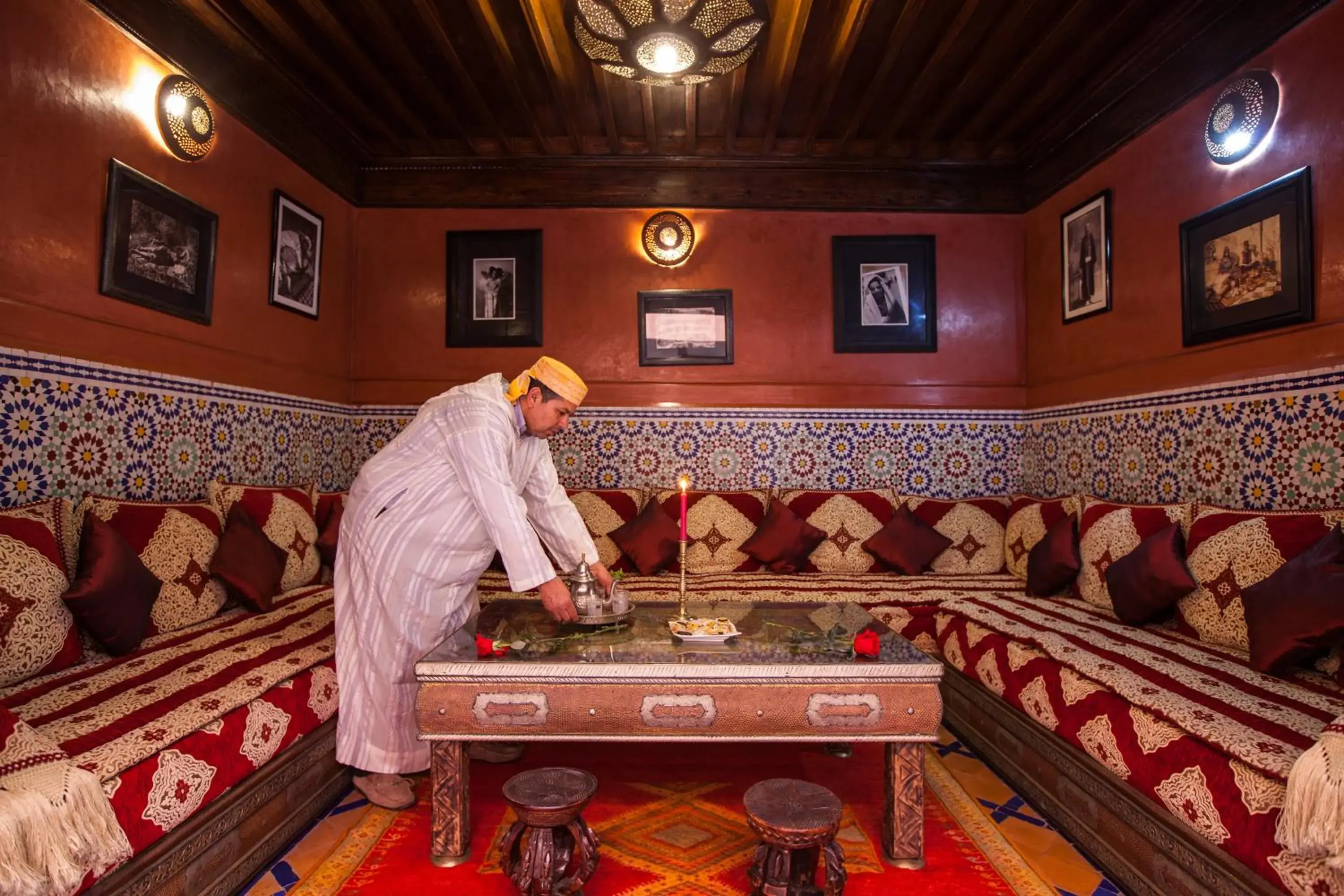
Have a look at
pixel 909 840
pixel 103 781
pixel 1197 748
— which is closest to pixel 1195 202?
pixel 1197 748

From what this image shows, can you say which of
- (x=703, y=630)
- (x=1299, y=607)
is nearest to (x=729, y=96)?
(x=703, y=630)

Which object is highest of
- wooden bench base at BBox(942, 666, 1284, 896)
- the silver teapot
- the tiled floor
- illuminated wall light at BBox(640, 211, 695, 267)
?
illuminated wall light at BBox(640, 211, 695, 267)

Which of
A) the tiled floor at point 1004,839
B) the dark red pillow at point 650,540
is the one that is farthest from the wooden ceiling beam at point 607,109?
the tiled floor at point 1004,839

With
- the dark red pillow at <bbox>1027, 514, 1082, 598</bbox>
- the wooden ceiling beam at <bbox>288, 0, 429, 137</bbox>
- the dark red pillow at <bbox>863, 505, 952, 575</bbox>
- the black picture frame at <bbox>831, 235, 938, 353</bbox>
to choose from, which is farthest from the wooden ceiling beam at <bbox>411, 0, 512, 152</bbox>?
the dark red pillow at <bbox>1027, 514, 1082, 598</bbox>

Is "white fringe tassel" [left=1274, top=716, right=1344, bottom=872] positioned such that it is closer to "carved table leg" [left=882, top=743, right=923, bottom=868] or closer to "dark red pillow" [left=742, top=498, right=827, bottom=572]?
"carved table leg" [left=882, top=743, right=923, bottom=868]

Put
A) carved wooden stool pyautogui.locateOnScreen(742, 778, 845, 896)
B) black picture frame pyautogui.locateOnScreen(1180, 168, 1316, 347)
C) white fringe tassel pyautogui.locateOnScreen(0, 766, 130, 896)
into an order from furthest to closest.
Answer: black picture frame pyautogui.locateOnScreen(1180, 168, 1316, 347), carved wooden stool pyautogui.locateOnScreen(742, 778, 845, 896), white fringe tassel pyautogui.locateOnScreen(0, 766, 130, 896)

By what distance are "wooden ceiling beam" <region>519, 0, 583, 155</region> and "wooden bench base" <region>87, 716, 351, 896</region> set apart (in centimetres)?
372

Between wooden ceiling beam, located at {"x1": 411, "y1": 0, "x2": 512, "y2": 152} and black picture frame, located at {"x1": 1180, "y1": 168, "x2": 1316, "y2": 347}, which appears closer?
black picture frame, located at {"x1": 1180, "y1": 168, "x2": 1316, "y2": 347}

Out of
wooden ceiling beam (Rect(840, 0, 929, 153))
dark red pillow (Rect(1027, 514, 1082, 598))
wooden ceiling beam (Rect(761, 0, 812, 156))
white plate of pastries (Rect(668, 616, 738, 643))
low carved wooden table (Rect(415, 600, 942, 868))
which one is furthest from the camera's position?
dark red pillow (Rect(1027, 514, 1082, 598))

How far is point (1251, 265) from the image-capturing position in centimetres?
372

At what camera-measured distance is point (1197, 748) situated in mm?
2168

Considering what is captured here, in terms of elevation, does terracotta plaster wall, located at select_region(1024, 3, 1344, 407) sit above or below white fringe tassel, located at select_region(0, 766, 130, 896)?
above

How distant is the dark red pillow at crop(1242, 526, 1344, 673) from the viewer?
254 centimetres

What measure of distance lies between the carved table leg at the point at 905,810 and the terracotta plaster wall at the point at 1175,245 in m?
2.79
